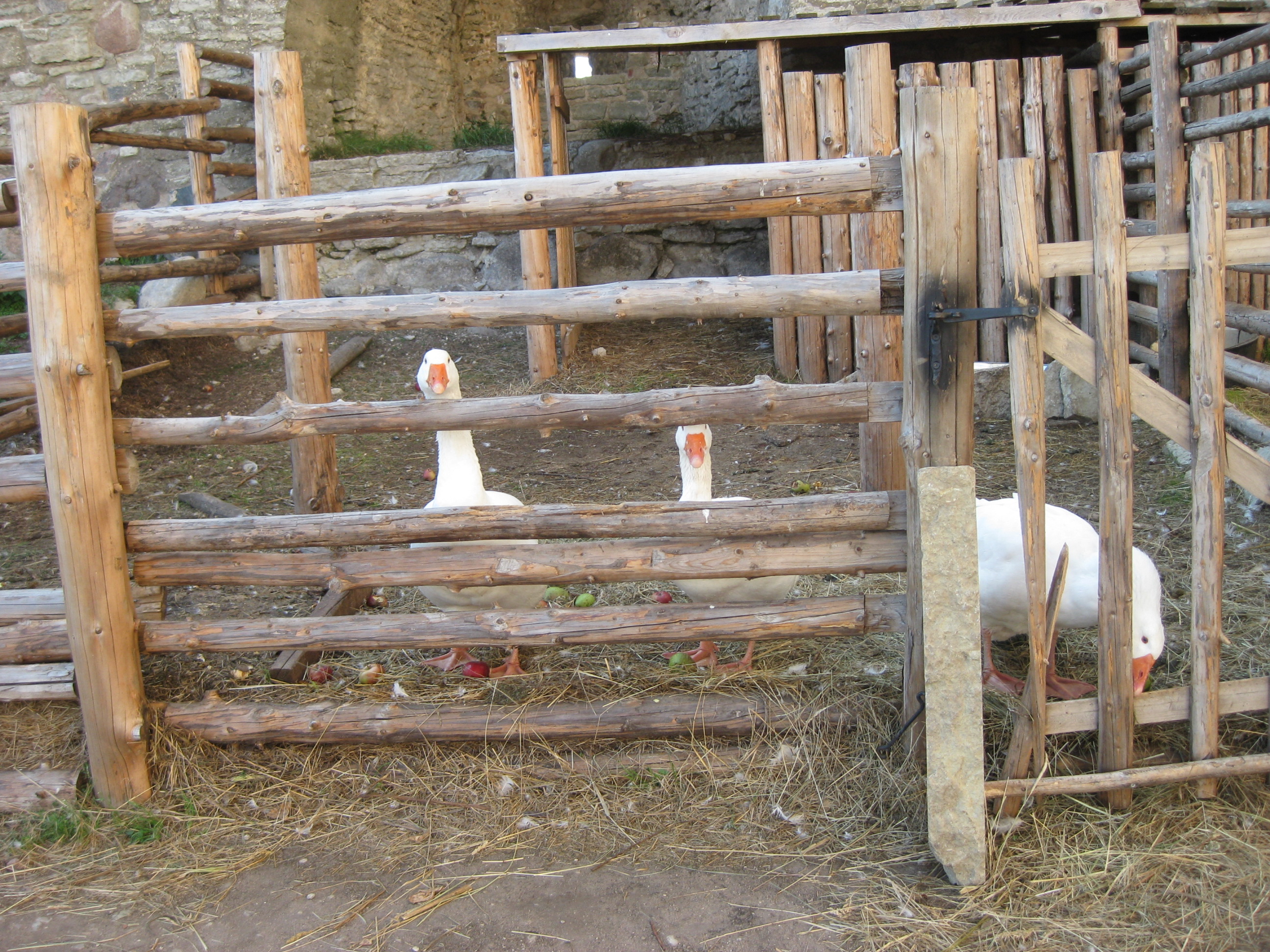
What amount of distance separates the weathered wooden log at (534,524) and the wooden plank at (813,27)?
178 inches

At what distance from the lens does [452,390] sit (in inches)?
154

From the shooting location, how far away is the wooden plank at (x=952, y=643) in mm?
2426

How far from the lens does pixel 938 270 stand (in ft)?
8.63

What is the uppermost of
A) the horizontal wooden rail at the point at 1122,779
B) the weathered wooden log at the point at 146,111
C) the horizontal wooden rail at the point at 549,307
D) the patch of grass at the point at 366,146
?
the patch of grass at the point at 366,146

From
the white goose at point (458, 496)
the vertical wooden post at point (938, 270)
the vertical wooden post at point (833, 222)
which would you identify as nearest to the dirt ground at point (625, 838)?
the white goose at point (458, 496)

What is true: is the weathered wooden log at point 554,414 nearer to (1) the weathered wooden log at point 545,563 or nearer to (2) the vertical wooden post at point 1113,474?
(1) the weathered wooden log at point 545,563

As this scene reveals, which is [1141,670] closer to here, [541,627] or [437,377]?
[541,627]

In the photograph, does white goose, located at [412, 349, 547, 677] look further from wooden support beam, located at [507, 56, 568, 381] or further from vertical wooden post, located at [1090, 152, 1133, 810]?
wooden support beam, located at [507, 56, 568, 381]

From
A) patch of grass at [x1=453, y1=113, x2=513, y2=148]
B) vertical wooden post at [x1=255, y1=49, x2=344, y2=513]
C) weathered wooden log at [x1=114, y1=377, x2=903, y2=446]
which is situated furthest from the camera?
patch of grass at [x1=453, y1=113, x2=513, y2=148]

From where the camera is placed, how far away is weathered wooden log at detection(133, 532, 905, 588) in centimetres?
302

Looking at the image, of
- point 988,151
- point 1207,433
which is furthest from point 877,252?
point 988,151

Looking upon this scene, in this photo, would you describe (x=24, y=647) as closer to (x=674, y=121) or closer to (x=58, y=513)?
(x=58, y=513)

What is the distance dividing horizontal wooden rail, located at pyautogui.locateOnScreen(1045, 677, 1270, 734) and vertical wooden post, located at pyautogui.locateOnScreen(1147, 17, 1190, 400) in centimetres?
373

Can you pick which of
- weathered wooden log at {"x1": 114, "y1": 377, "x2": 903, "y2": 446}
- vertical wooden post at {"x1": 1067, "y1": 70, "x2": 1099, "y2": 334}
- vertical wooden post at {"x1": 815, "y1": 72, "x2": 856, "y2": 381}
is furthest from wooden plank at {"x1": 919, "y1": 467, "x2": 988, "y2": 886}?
vertical wooden post at {"x1": 1067, "y1": 70, "x2": 1099, "y2": 334}
